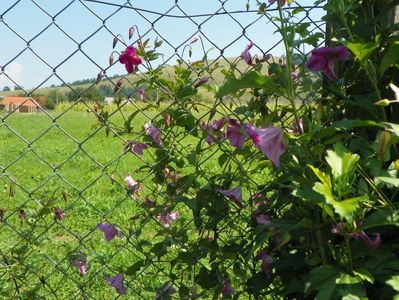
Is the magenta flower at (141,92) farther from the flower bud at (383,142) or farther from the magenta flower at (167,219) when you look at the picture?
the flower bud at (383,142)

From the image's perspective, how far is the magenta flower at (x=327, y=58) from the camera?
4.40ft

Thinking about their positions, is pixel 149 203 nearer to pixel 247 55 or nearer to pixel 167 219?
pixel 167 219

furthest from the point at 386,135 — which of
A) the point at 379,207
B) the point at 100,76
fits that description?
the point at 100,76

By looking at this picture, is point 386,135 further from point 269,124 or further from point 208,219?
point 208,219

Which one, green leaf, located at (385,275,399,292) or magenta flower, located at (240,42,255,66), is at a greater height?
magenta flower, located at (240,42,255,66)

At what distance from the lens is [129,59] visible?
1590 mm

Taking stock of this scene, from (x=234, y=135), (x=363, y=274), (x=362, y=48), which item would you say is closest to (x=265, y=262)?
(x=234, y=135)

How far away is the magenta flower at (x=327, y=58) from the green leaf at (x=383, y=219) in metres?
0.36

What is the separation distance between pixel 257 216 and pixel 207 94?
0.37 meters

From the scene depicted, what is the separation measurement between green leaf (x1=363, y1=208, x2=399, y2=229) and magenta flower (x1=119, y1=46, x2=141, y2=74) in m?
0.76

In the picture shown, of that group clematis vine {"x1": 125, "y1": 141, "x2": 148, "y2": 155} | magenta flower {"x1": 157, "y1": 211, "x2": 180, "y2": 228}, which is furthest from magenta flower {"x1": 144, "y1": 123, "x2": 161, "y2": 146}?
magenta flower {"x1": 157, "y1": 211, "x2": 180, "y2": 228}

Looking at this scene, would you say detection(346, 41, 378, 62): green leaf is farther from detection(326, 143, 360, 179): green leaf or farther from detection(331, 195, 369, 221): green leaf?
detection(331, 195, 369, 221): green leaf

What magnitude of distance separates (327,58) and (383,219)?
41 centimetres

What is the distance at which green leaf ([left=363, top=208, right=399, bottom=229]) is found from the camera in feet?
3.69
